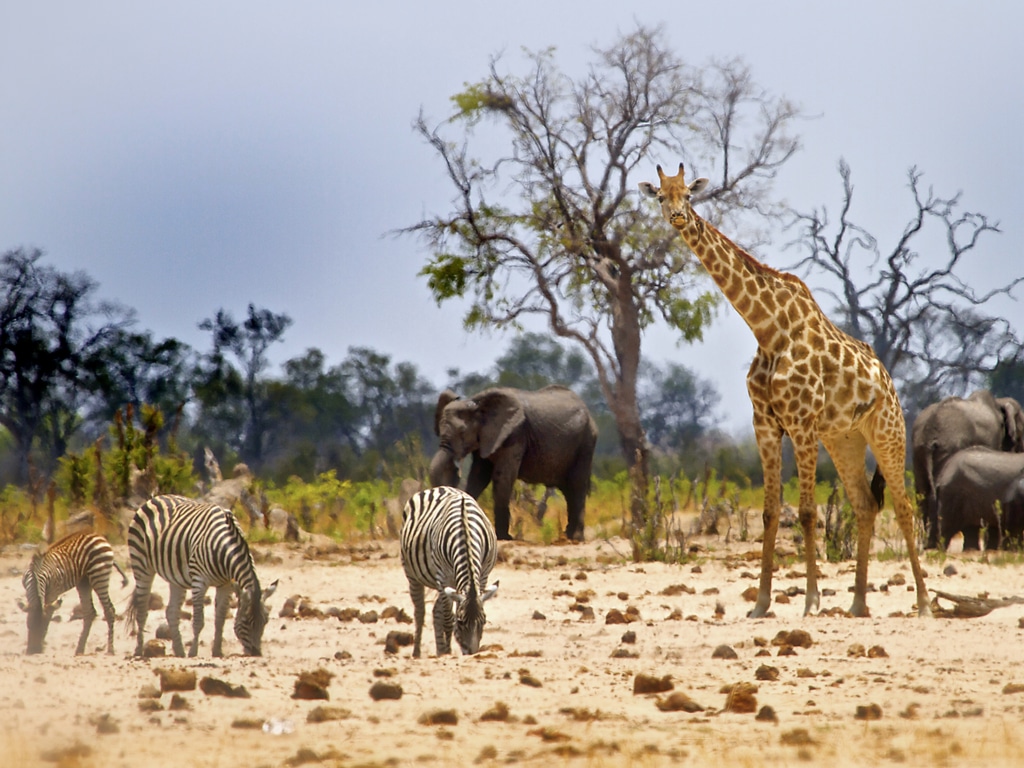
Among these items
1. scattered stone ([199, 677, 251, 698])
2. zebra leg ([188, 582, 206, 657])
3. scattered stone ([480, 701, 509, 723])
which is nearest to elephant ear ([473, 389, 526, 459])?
zebra leg ([188, 582, 206, 657])

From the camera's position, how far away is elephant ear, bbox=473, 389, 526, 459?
1798cm

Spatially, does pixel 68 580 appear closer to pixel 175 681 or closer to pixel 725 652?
pixel 175 681

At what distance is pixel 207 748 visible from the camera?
14.9 ft

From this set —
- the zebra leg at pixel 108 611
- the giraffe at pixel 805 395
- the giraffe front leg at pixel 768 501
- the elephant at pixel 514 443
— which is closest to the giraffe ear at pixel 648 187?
the giraffe at pixel 805 395

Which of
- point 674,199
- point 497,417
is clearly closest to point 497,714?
point 674,199

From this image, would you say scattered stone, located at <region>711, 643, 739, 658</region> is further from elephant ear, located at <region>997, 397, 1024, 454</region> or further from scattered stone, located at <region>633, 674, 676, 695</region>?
elephant ear, located at <region>997, 397, 1024, 454</region>

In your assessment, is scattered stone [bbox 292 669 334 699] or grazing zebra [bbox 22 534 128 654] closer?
scattered stone [bbox 292 669 334 699]

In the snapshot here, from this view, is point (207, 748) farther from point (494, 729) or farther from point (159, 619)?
point (159, 619)

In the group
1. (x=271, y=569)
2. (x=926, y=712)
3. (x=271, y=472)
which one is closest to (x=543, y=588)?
(x=271, y=569)

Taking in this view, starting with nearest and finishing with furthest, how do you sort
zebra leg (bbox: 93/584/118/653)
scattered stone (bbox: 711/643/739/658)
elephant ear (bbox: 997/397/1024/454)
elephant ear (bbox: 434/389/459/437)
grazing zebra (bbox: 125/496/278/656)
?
1. scattered stone (bbox: 711/643/739/658)
2. grazing zebra (bbox: 125/496/278/656)
3. zebra leg (bbox: 93/584/118/653)
4. elephant ear (bbox: 997/397/1024/454)
5. elephant ear (bbox: 434/389/459/437)

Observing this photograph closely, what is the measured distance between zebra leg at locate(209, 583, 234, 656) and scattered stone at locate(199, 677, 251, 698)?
228 cm

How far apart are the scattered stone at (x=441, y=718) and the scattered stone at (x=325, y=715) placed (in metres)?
0.32

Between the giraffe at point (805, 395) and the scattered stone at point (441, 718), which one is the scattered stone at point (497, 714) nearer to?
the scattered stone at point (441, 718)

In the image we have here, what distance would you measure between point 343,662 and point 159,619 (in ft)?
11.1
